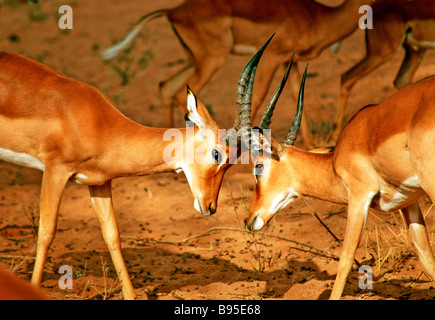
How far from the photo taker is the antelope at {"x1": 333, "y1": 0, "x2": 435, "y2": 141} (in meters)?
7.17

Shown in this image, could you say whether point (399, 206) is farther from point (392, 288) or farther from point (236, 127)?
point (236, 127)

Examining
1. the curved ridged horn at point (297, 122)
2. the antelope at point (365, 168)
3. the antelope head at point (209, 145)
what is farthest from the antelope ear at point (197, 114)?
the curved ridged horn at point (297, 122)

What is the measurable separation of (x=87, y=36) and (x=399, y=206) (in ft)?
31.7

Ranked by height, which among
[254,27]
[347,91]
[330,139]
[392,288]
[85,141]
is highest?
[254,27]

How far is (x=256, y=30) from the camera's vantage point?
7.42 m

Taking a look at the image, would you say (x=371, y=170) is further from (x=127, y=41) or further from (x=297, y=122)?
(x=127, y=41)

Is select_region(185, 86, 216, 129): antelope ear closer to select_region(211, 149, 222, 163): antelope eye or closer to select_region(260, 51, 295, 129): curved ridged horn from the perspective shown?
select_region(211, 149, 222, 163): antelope eye

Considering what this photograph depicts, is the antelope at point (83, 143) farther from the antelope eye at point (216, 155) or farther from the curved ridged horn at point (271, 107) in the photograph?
the curved ridged horn at point (271, 107)

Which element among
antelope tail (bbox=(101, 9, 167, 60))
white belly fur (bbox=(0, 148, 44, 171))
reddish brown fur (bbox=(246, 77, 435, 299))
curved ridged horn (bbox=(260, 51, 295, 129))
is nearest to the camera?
reddish brown fur (bbox=(246, 77, 435, 299))

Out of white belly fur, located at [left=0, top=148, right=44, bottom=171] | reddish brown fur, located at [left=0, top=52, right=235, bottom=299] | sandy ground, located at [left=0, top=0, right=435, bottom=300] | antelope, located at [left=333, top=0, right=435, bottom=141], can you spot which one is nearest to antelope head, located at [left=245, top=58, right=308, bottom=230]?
reddish brown fur, located at [left=0, top=52, right=235, bottom=299]

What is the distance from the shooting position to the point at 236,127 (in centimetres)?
430

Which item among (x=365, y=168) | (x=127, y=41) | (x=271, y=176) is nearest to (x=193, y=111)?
(x=271, y=176)

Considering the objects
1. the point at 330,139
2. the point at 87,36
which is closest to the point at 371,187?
the point at 330,139

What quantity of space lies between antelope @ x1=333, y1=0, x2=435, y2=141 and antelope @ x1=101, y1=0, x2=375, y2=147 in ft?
1.10
